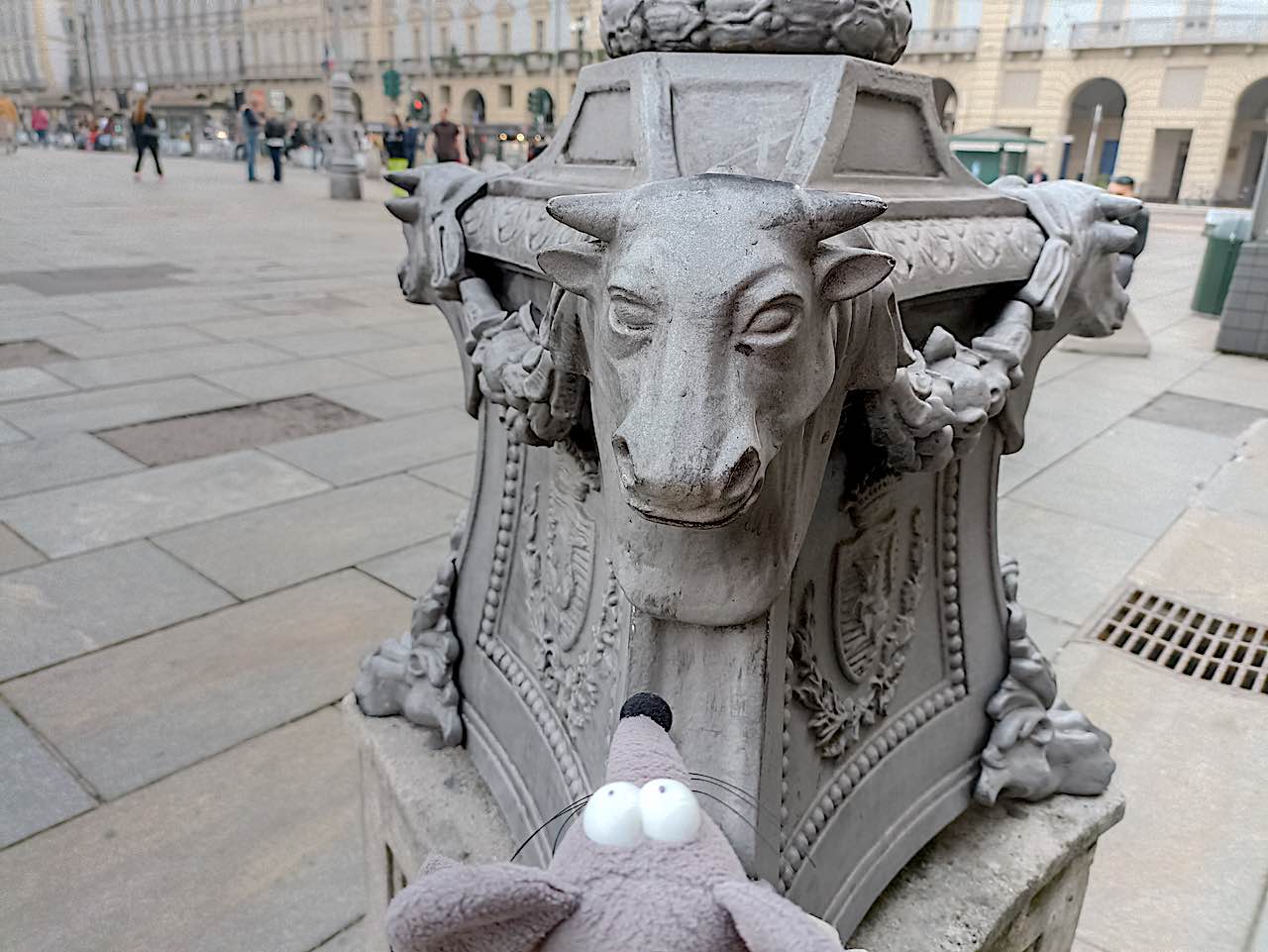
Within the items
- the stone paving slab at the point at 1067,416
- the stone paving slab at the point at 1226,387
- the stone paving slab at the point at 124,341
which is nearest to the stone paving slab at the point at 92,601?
the stone paving slab at the point at 124,341

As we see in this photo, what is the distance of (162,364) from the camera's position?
559 centimetres

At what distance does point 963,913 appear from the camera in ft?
4.74

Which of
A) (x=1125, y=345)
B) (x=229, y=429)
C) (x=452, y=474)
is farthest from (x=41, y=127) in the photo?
(x=1125, y=345)

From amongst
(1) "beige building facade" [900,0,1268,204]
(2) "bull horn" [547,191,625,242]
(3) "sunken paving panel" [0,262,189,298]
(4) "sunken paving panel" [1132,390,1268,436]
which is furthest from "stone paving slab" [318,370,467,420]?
(1) "beige building facade" [900,0,1268,204]

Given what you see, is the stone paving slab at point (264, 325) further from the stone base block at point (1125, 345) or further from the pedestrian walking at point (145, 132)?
the pedestrian walking at point (145, 132)

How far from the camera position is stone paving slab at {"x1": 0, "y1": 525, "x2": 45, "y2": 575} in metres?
3.15

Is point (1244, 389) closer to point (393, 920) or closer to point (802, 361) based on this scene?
point (802, 361)

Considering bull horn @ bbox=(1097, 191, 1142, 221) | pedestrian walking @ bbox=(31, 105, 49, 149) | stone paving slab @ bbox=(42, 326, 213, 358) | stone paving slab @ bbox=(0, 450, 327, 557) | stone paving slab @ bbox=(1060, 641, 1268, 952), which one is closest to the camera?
bull horn @ bbox=(1097, 191, 1142, 221)

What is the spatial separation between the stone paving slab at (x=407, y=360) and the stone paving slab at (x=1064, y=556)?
138 inches

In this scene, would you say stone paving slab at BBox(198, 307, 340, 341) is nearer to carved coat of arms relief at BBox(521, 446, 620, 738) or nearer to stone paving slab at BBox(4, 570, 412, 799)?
stone paving slab at BBox(4, 570, 412, 799)

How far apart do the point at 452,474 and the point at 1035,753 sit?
298 centimetres

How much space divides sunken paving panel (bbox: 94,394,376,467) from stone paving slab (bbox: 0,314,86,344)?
6.98ft

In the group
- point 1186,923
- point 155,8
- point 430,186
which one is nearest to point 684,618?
point 430,186

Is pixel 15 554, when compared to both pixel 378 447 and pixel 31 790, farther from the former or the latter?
pixel 378 447
